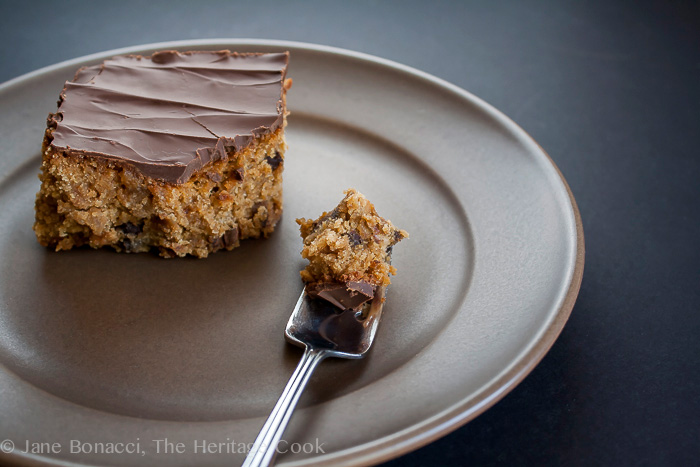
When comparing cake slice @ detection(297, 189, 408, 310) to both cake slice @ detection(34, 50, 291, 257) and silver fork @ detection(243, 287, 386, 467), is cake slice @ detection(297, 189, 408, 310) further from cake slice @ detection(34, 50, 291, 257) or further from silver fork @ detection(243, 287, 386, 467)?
cake slice @ detection(34, 50, 291, 257)

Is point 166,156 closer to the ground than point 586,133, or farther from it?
closer to the ground

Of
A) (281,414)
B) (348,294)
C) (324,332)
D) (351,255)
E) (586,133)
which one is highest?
(586,133)

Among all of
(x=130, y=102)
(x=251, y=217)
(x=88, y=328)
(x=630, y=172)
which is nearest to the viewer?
(x=88, y=328)

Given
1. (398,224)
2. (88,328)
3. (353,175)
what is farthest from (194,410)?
(353,175)

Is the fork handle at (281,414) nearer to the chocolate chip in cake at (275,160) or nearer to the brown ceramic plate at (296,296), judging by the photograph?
the brown ceramic plate at (296,296)

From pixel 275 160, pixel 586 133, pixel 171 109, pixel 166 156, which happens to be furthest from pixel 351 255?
pixel 586 133

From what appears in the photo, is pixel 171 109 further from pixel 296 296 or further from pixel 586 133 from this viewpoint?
pixel 586 133

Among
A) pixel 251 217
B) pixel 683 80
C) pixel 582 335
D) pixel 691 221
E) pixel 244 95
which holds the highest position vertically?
pixel 683 80

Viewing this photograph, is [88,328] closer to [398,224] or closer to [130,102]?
[130,102]

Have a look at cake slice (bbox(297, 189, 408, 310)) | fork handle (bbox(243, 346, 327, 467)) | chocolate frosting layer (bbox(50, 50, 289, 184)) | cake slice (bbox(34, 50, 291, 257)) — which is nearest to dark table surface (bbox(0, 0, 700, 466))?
fork handle (bbox(243, 346, 327, 467))
